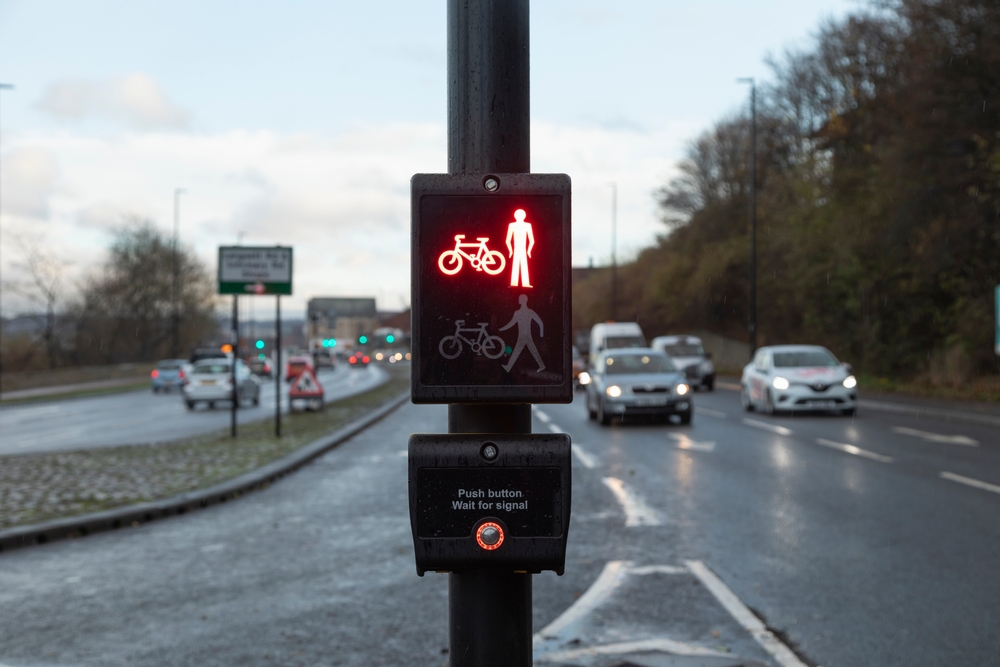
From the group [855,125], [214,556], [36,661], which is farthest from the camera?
[855,125]

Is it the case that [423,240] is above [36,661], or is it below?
above

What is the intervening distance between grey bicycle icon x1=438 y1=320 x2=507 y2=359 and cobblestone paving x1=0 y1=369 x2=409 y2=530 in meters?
8.31

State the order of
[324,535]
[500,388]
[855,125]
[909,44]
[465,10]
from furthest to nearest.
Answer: [855,125]
[909,44]
[324,535]
[465,10]
[500,388]

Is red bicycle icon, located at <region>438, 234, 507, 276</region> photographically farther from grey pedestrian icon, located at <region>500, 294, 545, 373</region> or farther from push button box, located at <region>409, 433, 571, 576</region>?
push button box, located at <region>409, 433, 571, 576</region>

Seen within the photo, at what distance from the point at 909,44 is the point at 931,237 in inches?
193

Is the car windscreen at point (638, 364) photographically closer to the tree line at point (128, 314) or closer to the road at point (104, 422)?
the road at point (104, 422)

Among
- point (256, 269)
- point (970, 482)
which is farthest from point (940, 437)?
point (256, 269)

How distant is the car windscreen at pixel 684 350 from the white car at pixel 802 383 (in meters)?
14.1

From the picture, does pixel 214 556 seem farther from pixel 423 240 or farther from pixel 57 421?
pixel 57 421

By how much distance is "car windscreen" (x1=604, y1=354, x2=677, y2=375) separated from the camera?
22359mm

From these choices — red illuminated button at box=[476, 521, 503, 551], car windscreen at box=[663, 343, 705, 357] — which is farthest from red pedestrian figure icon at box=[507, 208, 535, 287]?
car windscreen at box=[663, 343, 705, 357]

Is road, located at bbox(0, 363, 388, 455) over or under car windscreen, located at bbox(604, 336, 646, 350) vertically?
under

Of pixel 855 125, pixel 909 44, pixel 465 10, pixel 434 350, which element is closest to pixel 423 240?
pixel 434 350

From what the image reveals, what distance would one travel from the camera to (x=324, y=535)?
9086mm
